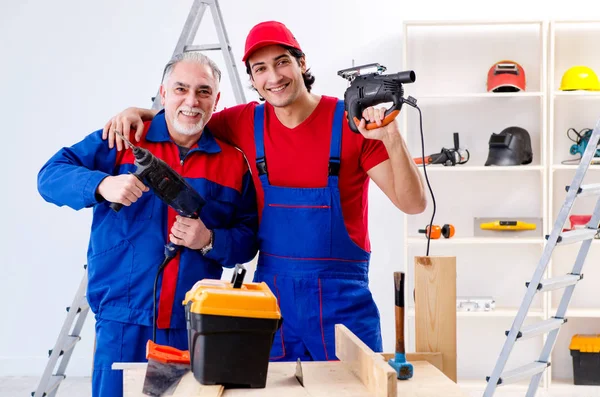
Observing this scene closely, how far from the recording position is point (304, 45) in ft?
16.9

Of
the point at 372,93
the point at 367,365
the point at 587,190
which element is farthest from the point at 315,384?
the point at 587,190

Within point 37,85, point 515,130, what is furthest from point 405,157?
point 37,85

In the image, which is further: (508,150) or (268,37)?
(508,150)

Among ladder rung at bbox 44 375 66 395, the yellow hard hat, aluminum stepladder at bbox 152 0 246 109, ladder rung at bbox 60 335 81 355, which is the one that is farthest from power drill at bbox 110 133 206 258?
the yellow hard hat

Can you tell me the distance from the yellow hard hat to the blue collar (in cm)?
314

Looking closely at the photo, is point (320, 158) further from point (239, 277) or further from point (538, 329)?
point (538, 329)

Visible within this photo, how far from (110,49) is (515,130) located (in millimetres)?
2845

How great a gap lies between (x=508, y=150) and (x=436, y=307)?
10.5 ft

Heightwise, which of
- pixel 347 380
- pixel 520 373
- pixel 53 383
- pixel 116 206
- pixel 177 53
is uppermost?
pixel 177 53

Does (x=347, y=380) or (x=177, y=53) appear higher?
(x=177, y=53)

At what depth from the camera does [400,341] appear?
1654mm

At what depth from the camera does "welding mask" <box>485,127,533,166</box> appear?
15.6 ft

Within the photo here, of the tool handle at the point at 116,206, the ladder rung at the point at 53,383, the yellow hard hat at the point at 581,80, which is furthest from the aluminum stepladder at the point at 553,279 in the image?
the ladder rung at the point at 53,383

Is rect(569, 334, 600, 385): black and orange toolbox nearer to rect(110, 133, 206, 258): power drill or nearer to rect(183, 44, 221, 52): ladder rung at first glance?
rect(183, 44, 221, 52): ladder rung
